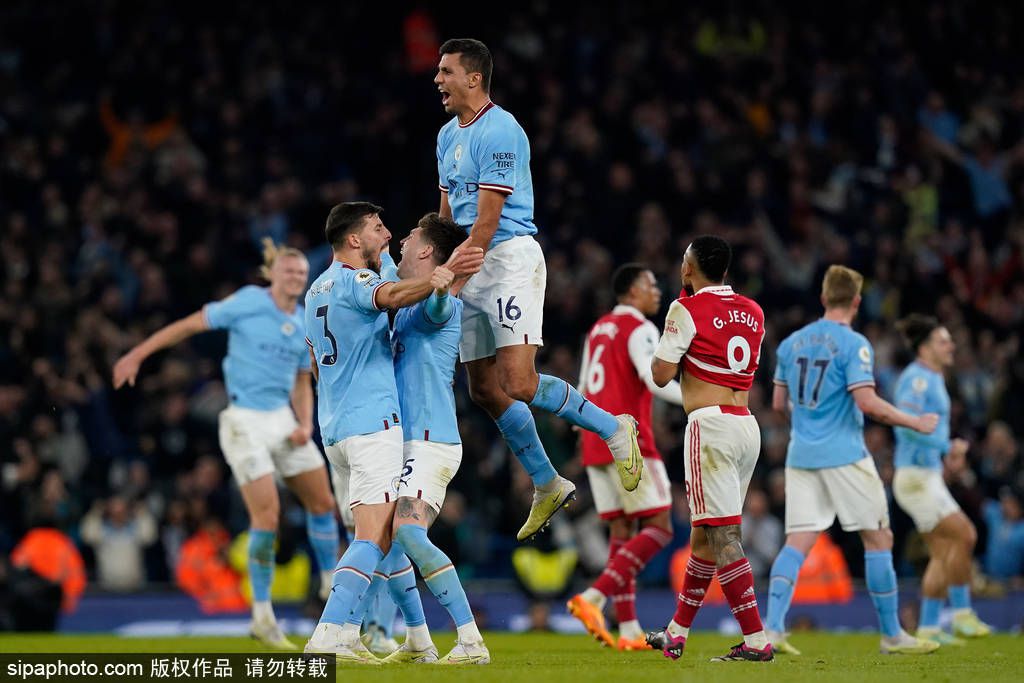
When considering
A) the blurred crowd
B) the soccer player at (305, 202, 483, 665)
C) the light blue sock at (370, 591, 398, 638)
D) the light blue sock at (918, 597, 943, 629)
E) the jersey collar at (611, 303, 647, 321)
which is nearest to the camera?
the soccer player at (305, 202, 483, 665)

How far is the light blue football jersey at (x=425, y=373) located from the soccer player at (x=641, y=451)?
2.61 m

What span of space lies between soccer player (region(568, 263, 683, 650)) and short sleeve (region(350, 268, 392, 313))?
331 centimetres

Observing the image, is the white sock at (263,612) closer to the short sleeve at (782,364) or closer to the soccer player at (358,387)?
the soccer player at (358,387)

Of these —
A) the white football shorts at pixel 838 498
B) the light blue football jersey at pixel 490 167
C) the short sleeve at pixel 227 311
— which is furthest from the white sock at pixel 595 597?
the short sleeve at pixel 227 311

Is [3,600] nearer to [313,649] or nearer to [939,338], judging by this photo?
[313,649]

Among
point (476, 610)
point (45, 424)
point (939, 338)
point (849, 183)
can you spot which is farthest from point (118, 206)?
point (939, 338)

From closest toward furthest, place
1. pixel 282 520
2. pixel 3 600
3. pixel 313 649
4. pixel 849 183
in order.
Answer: pixel 313 649, pixel 3 600, pixel 282 520, pixel 849 183

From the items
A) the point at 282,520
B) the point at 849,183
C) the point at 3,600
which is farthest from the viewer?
the point at 849,183

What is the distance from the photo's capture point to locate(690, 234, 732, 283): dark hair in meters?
9.79

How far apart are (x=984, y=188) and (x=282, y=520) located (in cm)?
1216

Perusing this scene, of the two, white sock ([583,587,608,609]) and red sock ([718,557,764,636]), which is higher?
red sock ([718,557,764,636])

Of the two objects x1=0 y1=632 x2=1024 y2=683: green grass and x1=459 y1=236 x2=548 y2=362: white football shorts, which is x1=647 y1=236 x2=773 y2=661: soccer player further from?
x1=459 y1=236 x2=548 y2=362: white football shorts

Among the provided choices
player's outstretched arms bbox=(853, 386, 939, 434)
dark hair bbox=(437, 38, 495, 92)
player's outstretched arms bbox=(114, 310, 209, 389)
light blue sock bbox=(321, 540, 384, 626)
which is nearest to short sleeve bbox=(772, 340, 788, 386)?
player's outstretched arms bbox=(853, 386, 939, 434)

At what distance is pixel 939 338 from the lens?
13.3 metres
